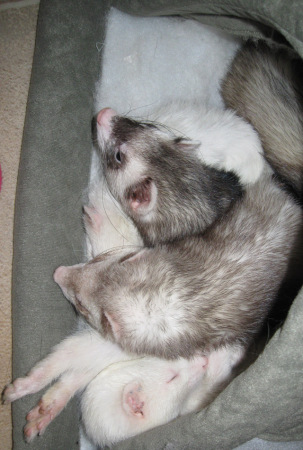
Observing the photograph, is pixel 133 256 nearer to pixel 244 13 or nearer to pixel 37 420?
pixel 37 420

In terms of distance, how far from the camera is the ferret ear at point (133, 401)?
163 centimetres

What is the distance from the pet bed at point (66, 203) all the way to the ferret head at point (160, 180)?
0.17m

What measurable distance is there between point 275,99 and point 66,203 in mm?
951

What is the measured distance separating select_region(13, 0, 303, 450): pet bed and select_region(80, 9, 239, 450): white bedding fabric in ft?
0.22

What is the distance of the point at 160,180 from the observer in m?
1.75

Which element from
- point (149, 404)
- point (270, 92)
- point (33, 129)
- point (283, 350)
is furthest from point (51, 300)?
point (270, 92)

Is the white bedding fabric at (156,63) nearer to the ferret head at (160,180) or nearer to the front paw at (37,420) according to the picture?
the ferret head at (160,180)

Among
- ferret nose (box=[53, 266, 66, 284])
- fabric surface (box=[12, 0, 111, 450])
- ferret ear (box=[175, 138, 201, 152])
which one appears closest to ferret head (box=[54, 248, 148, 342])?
ferret nose (box=[53, 266, 66, 284])

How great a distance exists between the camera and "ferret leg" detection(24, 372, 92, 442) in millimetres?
1609

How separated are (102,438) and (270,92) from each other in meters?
1.53

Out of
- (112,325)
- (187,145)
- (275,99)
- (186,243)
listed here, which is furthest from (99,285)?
(275,99)

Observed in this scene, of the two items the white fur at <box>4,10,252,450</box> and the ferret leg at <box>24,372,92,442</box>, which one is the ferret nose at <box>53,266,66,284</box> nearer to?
the white fur at <box>4,10,252,450</box>

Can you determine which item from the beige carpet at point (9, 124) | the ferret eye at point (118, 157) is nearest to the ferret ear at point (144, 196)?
the ferret eye at point (118, 157)

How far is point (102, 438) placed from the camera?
170cm
